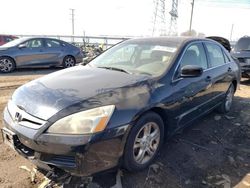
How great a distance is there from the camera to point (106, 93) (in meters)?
3.03

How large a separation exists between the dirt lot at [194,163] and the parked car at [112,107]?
23 centimetres

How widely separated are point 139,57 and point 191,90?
916 millimetres

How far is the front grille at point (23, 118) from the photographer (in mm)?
2705

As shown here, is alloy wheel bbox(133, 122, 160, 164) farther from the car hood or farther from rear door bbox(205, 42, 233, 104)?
rear door bbox(205, 42, 233, 104)

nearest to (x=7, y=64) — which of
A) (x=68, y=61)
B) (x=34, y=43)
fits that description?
(x=34, y=43)

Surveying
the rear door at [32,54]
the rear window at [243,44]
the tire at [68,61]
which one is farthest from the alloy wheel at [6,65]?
the rear window at [243,44]

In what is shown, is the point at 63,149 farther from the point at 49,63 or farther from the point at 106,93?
the point at 49,63

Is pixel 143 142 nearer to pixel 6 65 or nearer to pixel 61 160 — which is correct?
pixel 61 160

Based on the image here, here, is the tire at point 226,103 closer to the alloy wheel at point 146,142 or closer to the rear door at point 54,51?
the alloy wheel at point 146,142

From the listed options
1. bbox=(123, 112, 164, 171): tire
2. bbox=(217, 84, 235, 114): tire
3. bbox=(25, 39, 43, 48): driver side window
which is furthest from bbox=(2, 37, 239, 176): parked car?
bbox=(25, 39, 43, 48): driver side window

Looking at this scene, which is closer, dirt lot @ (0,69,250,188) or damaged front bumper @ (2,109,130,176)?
damaged front bumper @ (2,109,130,176)

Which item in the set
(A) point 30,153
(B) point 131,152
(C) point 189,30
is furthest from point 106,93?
(C) point 189,30

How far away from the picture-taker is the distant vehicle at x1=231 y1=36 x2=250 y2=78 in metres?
9.51

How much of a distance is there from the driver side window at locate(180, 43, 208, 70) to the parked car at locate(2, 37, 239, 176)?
2cm
